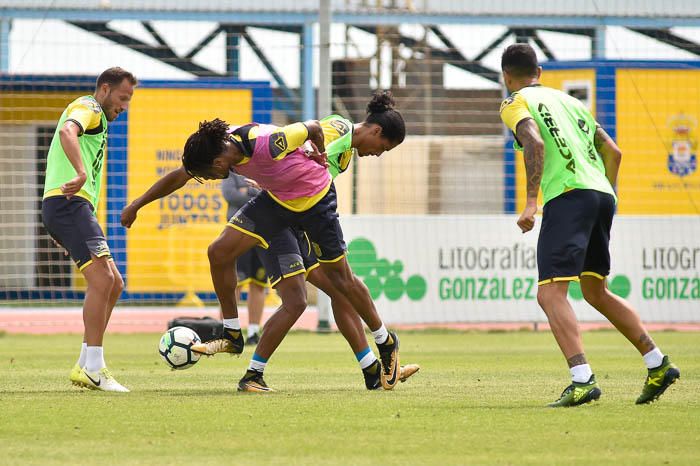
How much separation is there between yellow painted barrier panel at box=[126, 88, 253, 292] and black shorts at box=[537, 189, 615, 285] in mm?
13996

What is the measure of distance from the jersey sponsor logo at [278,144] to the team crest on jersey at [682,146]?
566 inches

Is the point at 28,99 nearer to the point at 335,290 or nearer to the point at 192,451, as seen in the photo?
the point at 335,290

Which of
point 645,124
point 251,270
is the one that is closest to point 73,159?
point 251,270

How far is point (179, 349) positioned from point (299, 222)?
1247mm

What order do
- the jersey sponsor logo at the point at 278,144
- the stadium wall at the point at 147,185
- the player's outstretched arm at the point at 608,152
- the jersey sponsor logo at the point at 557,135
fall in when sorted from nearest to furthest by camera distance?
the jersey sponsor logo at the point at 557,135, the player's outstretched arm at the point at 608,152, the jersey sponsor logo at the point at 278,144, the stadium wall at the point at 147,185

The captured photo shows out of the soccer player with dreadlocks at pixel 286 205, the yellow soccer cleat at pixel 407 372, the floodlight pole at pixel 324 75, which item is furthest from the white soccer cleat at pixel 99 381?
the floodlight pole at pixel 324 75

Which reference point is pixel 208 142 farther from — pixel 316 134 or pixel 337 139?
pixel 337 139

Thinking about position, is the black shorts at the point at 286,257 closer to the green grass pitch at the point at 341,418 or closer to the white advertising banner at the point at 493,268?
the green grass pitch at the point at 341,418

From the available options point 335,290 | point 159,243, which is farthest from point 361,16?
point 335,290

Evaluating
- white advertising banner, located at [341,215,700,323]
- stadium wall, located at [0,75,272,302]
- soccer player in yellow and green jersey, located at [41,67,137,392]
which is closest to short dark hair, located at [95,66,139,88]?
soccer player in yellow and green jersey, located at [41,67,137,392]

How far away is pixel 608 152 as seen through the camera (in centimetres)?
849

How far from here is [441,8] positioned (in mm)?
26000

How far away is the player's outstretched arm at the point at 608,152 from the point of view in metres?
8.47

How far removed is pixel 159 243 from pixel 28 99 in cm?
312
